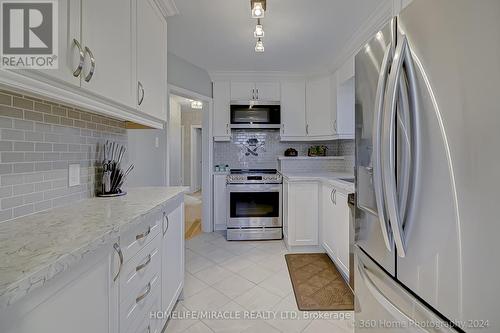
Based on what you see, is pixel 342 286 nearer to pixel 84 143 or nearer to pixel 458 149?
pixel 458 149

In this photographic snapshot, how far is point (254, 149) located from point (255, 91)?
2.90 feet

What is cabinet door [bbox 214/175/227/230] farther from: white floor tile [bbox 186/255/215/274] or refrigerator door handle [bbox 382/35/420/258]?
refrigerator door handle [bbox 382/35/420/258]

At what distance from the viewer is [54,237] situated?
2.46ft

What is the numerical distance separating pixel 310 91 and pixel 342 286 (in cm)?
257

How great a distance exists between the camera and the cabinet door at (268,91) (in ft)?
11.5

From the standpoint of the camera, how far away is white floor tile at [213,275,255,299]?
1993 millimetres

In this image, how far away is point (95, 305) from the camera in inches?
30.4

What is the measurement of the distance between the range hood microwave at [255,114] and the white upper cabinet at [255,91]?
12cm

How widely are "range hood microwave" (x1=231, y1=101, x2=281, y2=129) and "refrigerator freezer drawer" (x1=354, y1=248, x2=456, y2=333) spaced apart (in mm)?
2495

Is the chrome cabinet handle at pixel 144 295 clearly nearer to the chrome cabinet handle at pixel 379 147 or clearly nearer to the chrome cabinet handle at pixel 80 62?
the chrome cabinet handle at pixel 80 62

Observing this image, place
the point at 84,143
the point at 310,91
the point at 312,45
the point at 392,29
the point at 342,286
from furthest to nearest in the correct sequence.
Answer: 1. the point at 310,91
2. the point at 312,45
3. the point at 342,286
4. the point at 84,143
5. the point at 392,29

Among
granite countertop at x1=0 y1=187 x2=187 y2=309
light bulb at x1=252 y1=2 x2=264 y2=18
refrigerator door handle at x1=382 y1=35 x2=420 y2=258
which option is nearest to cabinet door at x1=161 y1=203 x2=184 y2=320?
granite countertop at x1=0 y1=187 x2=187 y2=309

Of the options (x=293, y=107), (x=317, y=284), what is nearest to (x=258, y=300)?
(x=317, y=284)

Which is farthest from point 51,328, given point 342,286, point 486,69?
point 342,286
